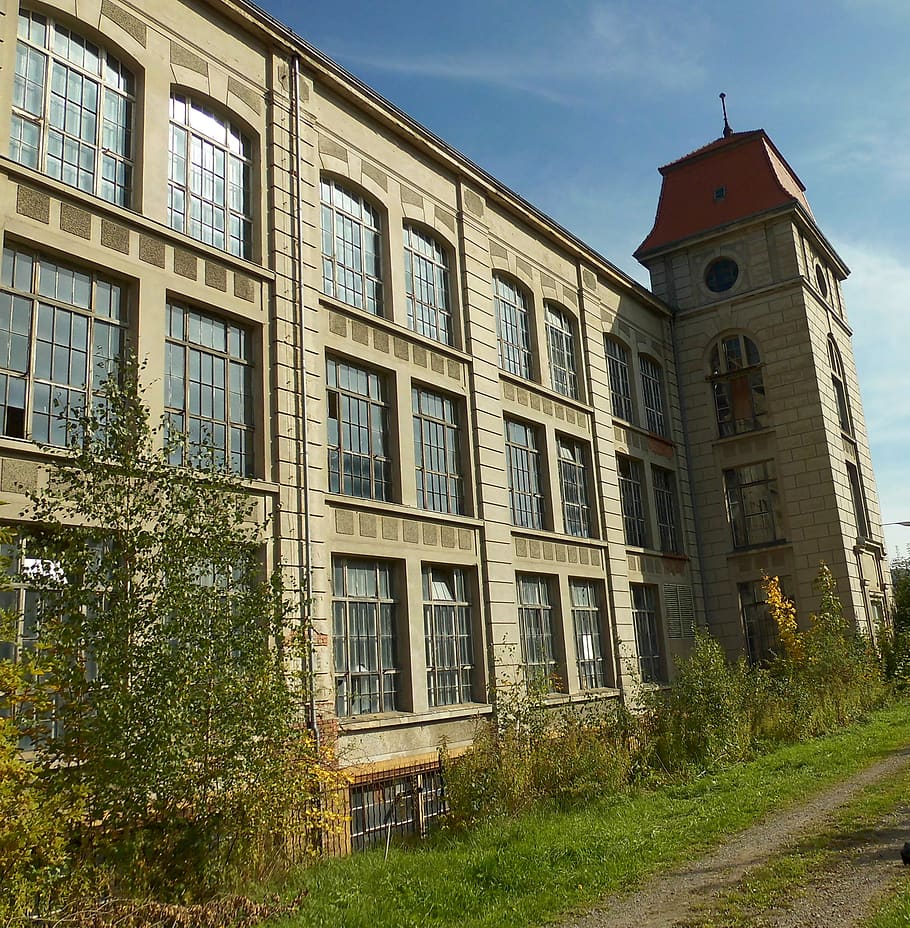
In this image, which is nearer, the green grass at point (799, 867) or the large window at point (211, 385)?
the green grass at point (799, 867)

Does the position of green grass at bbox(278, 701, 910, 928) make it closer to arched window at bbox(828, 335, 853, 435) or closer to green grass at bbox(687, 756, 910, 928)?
green grass at bbox(687, 756, 910, 928)

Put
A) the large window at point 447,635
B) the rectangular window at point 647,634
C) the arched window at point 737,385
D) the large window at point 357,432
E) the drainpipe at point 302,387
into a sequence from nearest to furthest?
1. the drainpipe at point 302,387
2. the large window at point 357,432
3. the large window at point 447,635
4. the rectangular window at point 647,634
5. the arched window at point 737,385

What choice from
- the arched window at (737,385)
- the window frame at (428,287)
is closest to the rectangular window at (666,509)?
the arched window at (737,385)

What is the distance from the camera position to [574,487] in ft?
74.7

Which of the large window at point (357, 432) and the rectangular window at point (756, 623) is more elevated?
the large window at point (357, 432)

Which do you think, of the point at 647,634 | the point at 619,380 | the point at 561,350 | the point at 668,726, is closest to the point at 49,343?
the point at 668,726

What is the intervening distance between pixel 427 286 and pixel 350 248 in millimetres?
2391

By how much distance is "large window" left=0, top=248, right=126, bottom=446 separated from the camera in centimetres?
1133

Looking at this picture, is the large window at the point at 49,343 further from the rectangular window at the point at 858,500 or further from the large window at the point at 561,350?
the rectangular window at the point at 858,500

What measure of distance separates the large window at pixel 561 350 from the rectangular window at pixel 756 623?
8.41 meters

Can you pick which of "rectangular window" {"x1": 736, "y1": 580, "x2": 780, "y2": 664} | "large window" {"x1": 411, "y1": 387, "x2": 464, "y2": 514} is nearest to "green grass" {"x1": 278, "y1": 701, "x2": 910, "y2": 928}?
"large window" {"x1": 411, "y1": 387, "x2": 464, "y2": 514}

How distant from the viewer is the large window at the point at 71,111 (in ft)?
40.3

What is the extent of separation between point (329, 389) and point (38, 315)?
525 cm

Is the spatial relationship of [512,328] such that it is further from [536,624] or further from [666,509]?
[666,509]
